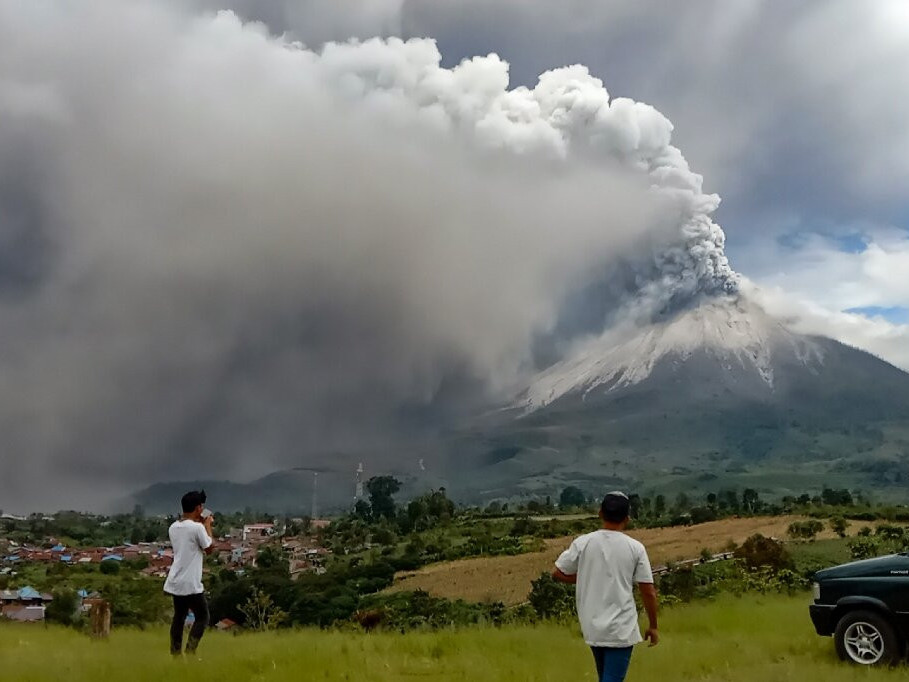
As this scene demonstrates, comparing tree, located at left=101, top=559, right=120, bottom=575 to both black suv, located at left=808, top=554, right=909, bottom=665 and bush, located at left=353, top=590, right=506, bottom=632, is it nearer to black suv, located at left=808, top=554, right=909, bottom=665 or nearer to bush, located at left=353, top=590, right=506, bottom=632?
bush, located at left=353, top=590, right=506, bottom=632

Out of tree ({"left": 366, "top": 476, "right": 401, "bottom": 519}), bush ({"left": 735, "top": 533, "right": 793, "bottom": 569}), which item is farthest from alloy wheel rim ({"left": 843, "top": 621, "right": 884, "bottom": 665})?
tree ({"left": 366, "top": 476, "right": 401, "bottom": 519})

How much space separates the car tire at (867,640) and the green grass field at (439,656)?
0.30m

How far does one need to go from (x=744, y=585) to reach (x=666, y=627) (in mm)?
7194

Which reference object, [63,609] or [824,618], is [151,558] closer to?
[63,609]

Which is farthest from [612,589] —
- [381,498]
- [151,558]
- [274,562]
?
[381,498]

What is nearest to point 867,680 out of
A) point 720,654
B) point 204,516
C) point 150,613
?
point 720,654

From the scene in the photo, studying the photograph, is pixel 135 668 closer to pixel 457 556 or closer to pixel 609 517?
pixel 609 517

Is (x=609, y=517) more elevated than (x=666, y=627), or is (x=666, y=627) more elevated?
(x=609, y=517)

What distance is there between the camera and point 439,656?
973 cm

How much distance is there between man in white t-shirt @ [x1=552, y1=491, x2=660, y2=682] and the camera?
536 centimetres

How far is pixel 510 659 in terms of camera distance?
9.20 m

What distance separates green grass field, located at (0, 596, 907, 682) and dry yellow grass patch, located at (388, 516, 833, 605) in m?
A: 20.1

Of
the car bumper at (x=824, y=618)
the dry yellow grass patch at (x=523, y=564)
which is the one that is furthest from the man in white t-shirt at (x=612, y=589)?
the dry yellow grass patch at (x=523, y=564)

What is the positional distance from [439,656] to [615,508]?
5185mm
